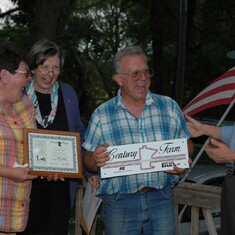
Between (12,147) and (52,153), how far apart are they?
0.32 meters

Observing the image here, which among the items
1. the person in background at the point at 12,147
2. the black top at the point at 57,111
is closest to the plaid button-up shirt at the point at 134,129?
the black top at the point at 57,111

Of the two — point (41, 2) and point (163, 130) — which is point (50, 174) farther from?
point (41, 2)

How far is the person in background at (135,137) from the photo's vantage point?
12.8 ft

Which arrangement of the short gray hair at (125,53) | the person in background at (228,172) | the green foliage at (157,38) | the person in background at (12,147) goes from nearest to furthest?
1. the person in background at (228,172)
2. the person in background at (12,147)
3. the short gray hair at (125,53)
4. the green foliage at (157,38)

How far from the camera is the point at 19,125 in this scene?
12.4 ft

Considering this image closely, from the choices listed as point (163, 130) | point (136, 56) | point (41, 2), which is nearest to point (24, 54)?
point (136, 56)

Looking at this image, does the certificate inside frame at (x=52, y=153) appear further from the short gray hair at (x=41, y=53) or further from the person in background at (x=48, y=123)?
the short gray hair at (x=41, y=53)

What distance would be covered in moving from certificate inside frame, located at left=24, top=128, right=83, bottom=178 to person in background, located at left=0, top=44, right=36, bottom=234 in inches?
2.4

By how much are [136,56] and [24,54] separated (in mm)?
757

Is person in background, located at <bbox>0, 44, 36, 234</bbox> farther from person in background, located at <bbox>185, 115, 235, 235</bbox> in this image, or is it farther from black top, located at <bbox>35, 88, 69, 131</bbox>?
person in background, located at <bbox>185, 115, 235, 235</bbox>

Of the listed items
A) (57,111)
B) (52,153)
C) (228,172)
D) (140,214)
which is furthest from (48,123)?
(228,172)

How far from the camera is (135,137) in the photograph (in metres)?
3.91

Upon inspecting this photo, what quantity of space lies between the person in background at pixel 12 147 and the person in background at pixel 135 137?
0.50m

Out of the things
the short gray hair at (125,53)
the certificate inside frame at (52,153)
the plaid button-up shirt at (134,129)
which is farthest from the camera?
the short gray hair at (125,53)
